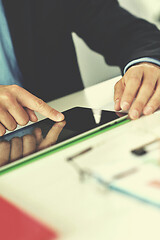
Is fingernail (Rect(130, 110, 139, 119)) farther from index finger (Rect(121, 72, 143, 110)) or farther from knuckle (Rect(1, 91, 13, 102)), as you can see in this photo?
knuckle (Rect(1, 91, 13, 102))

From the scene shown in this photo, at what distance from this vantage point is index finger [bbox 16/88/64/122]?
0.67 meters

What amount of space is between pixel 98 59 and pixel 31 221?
1.19 m

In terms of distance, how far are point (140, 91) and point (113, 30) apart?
49cm

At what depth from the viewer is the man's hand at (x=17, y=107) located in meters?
0.68

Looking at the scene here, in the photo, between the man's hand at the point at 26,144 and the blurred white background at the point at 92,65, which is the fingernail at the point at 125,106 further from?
the blurred white background at the point at 92,65

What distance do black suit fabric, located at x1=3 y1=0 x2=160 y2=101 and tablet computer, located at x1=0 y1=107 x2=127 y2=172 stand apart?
0.43 meters

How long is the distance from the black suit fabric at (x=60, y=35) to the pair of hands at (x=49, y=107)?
30 centimetres

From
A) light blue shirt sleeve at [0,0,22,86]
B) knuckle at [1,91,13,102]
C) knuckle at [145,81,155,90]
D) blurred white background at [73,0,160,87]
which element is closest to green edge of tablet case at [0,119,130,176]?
knuckle at [145,81,155,90]

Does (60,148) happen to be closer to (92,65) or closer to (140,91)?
(140,91)

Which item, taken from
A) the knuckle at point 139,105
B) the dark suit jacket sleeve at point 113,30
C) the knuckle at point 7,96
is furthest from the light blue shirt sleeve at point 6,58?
the knuckle at point 139,105

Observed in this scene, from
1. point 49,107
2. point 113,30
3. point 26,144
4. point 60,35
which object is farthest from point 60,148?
point 60,35

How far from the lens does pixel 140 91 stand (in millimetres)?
657

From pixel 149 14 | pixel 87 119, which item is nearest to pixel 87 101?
pixel 87 119

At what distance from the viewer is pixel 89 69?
1.36 meters
